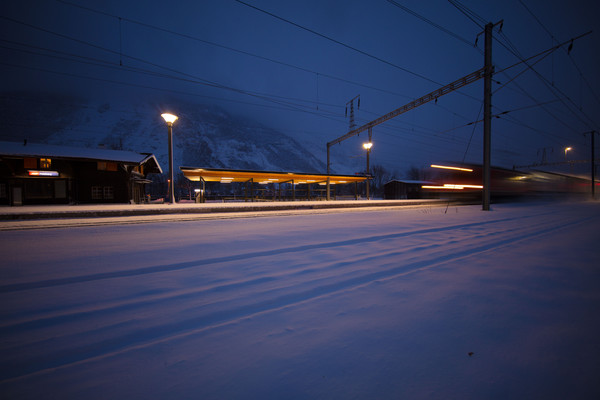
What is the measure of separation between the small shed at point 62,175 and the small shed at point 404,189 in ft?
118

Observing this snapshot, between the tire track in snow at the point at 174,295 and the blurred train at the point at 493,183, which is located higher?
the blurred train at the point at 493,183

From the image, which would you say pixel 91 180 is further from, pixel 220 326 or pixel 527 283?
pixel 527 283

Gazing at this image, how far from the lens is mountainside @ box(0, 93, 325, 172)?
121250 mm

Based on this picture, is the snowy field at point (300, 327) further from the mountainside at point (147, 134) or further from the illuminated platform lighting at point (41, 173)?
the mountainside at point (147, 134)

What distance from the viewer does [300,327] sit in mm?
1686

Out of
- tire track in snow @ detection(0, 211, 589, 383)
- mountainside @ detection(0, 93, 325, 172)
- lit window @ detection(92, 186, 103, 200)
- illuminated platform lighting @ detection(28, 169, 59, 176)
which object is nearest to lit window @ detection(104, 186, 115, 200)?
lit window @ detection(92, 186, 103, 200)

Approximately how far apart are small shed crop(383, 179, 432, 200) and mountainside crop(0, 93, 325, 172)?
98.5 meters

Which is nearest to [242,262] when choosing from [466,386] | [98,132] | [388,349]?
[388,349]

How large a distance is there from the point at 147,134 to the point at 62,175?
144436 millimetres

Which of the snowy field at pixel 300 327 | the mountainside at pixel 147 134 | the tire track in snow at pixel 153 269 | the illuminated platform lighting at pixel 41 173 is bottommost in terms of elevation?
the snowy field at pixel 300 327

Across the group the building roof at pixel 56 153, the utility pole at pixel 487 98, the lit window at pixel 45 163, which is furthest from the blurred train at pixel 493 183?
the lit window at pixel 45 163

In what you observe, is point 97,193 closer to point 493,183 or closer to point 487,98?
point 487,98

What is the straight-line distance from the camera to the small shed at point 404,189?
35406 millimetres

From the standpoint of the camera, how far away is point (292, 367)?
4.27 feet
